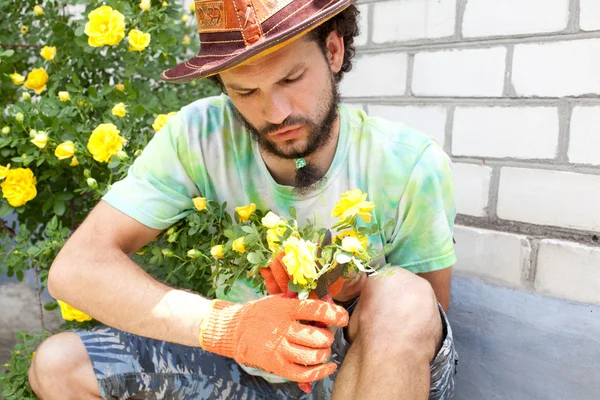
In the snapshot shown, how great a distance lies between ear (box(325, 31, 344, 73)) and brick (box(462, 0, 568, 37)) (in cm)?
64

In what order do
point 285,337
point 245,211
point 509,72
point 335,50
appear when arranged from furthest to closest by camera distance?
1. point 509,72
2. point 335,50
3. point 245,211
4. point 285,337

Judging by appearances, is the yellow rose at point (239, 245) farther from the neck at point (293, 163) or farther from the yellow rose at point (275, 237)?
the neck at point (293, 163)

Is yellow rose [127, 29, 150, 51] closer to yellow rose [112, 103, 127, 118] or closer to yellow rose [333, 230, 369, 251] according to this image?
yellow rose [112, 103, 127, 118]

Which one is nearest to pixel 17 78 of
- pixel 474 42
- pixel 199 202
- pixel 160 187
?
pixel 160 187

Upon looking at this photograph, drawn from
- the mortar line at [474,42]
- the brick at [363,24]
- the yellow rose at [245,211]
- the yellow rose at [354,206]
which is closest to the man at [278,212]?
the yellow rose at [245,211]

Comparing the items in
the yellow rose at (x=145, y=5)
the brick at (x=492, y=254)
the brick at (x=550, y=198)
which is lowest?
the brick at (x=492, y=254)

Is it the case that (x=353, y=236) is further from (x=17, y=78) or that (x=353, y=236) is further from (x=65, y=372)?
(x=17, y=78)

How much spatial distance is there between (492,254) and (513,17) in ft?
2.77

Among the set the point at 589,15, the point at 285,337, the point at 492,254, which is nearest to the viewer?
the point at 285,337

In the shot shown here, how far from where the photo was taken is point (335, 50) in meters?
1.80

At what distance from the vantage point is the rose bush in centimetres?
206

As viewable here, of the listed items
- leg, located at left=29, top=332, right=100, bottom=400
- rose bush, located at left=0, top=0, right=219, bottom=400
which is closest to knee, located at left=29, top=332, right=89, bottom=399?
leg, located at left=29, top=332, right=100, bottom=400

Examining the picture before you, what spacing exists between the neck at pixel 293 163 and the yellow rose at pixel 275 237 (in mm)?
405

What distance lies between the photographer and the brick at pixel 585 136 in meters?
1.96
